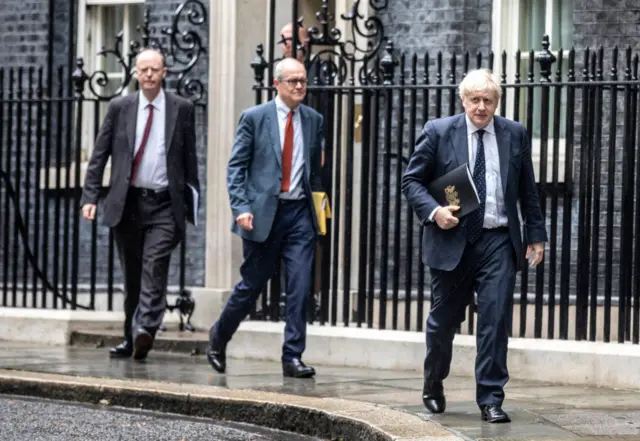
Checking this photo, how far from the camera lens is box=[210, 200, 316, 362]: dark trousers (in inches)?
391

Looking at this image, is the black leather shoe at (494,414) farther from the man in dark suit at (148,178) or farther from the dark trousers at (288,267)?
the man in dark suit at (148,178)

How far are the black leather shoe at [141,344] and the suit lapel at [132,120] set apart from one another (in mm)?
1154

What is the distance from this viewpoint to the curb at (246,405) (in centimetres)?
751

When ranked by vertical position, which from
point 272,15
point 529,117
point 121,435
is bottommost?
point 121,435

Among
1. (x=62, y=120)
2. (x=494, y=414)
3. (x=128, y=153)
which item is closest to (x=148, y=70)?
(x=128, y=153)

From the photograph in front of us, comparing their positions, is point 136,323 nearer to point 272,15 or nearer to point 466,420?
point 272,15

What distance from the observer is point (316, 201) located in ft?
33.2

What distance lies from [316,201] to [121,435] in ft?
8.46

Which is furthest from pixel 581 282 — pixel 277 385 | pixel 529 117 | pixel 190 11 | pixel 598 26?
pixel 190 11

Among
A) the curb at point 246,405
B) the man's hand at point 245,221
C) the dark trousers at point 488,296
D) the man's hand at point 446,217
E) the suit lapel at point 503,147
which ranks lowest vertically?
the curb at point 246,405

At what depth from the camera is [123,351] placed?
11219 millimetres

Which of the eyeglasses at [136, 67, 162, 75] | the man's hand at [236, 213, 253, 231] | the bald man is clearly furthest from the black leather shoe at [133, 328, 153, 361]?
the bald man

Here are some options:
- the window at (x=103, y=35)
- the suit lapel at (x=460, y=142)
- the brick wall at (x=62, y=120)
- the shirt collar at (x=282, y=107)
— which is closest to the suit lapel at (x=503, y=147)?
the suit lapel at (x=460, y=142)

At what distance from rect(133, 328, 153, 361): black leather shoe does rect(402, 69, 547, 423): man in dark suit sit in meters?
2.88
